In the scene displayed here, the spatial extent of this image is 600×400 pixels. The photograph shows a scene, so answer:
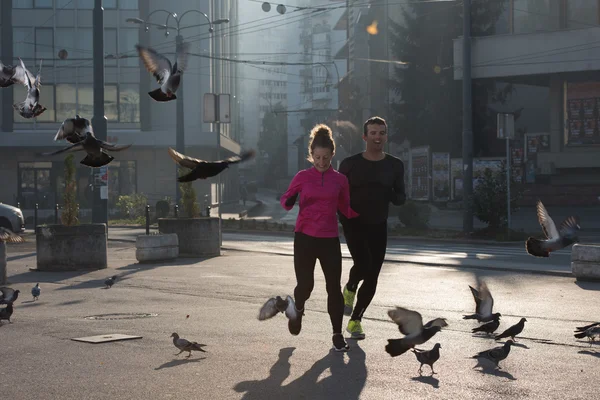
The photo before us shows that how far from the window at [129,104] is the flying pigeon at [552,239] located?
57654 mm

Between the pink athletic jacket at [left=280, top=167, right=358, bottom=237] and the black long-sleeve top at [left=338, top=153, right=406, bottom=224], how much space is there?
0.49m

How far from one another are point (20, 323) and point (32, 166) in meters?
53.4

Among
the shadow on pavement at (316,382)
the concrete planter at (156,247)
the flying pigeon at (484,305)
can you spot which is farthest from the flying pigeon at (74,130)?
the concrete planter at (156,247)

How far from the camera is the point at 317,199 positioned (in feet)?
27.4

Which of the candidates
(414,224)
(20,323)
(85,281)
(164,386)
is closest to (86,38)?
(414,224)

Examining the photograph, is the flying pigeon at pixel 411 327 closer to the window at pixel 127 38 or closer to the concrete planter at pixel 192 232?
the concrete planter at pixel 192 232

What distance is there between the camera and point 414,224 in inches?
1288

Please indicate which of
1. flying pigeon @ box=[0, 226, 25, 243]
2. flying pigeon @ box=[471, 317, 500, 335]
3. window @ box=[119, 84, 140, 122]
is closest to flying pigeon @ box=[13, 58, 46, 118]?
flying pigeon @ box=[0, 226, 25, 243]

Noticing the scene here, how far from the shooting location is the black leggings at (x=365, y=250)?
892 centimetres

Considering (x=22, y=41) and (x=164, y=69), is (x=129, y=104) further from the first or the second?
(x=164, y=69)

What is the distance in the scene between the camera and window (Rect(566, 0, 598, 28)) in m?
44.8

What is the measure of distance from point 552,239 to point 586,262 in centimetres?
788

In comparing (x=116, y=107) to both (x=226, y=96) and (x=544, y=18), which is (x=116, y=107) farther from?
(x=226, y=96)

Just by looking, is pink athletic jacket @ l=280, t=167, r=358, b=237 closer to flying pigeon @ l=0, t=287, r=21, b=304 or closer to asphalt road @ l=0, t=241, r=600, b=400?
asphalt road @ l=0, t=241, r=600, b=400
